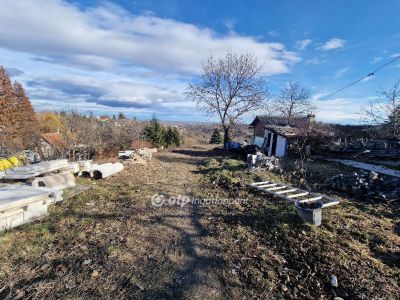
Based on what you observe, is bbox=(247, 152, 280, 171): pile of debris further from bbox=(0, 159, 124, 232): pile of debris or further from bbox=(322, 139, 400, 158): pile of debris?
bbox=(0, 159, 124, 232): pile of debris

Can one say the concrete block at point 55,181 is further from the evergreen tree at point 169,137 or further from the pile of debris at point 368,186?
the evergreen tree at point 169,137

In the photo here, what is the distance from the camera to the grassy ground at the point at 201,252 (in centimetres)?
341

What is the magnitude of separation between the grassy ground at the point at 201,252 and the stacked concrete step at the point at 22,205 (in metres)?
0.26

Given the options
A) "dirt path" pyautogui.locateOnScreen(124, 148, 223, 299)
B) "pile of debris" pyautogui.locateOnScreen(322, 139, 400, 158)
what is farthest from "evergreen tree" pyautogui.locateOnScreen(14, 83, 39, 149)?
"pile of debris" pyautogui.locateOnScreen(322, 139, 400, 158)

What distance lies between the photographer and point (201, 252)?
442cm

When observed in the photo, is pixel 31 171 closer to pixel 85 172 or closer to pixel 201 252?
pixel 85 172

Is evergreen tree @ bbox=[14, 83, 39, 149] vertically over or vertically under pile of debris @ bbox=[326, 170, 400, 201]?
over

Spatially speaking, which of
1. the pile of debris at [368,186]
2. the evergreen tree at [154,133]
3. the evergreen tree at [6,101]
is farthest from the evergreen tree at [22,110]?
the pile of debris at [368,186]

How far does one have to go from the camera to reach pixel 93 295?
3271 mm

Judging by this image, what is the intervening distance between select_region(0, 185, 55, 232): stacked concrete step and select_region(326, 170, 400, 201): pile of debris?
29.0 feet

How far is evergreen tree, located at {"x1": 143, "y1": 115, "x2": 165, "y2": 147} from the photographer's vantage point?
30.4 metres

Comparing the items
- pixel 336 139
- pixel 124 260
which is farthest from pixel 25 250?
pixel 336 139

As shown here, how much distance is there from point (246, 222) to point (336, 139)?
15801 millimetres

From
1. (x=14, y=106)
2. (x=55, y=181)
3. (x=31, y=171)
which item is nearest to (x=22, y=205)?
(x=55, y=181)
